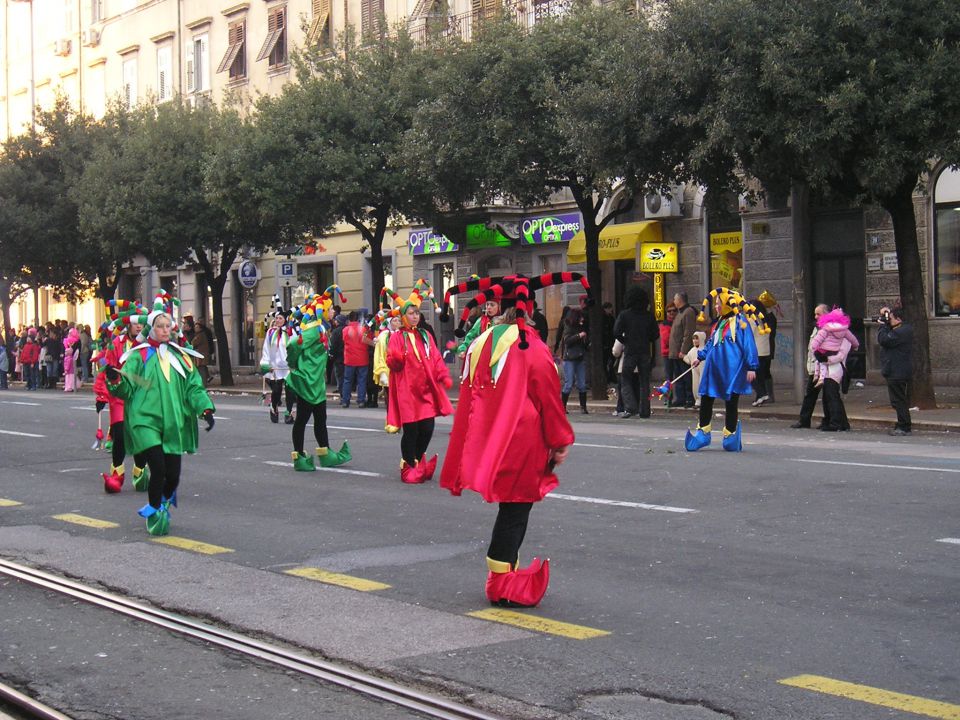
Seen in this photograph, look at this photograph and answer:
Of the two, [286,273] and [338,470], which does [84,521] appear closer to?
[338,470]

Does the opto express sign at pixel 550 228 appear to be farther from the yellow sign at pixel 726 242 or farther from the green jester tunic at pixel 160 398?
the green jester tunic at pixel 160 398

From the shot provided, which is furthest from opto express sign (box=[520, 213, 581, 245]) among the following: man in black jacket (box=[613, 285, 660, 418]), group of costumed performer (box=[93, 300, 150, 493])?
group of costumed performer (box=[93, 300, 150, 493])

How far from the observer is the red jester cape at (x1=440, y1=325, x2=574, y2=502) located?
696cm

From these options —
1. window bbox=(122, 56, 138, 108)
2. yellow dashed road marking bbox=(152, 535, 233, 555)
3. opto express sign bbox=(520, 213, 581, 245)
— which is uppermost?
window bbox=(122, 56, 138, 108)

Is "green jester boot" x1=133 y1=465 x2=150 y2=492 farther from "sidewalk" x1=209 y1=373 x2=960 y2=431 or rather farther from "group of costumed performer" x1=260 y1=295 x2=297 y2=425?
"sidewalk" x1=209 y1=373 x2=960 y2=431

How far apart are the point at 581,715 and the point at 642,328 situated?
50.0ft

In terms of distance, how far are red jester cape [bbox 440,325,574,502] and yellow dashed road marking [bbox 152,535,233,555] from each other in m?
2.45

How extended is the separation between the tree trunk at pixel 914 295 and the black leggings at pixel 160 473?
12.7 metres

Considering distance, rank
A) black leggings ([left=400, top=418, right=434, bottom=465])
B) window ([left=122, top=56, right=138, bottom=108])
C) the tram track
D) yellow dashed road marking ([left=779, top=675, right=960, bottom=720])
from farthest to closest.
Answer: window ([left=122, top=56, right=138, bottom=108]) → black leggings ([left=400, top=418, right=434, bottom=465]) → the tram track → yellow dashed road marking ([left=779, top=675, right=960, bottom=720])

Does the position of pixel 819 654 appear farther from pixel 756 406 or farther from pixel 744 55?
pixel 756 406

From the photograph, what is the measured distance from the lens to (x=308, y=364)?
1341cm

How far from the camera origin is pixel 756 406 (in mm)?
21766

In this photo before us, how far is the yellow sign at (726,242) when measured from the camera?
2747 centimetres

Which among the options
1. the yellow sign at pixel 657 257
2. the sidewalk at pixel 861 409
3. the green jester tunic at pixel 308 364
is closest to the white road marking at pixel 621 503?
the green jester tunic at pixel 308 364
